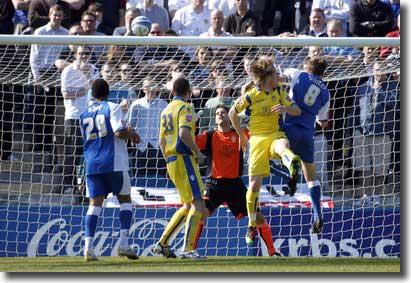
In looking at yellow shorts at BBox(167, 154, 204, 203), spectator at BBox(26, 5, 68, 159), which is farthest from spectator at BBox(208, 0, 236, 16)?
yellow shorts at BBox(167, 154, 204, 203)

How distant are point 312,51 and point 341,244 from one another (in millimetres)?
2426

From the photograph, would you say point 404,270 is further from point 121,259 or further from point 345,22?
point 345,22

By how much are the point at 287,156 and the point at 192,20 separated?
207 inches

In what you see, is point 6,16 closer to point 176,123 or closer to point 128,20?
point 128,20

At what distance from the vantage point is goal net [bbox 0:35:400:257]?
12.9 metres

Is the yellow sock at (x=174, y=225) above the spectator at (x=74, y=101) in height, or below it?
below

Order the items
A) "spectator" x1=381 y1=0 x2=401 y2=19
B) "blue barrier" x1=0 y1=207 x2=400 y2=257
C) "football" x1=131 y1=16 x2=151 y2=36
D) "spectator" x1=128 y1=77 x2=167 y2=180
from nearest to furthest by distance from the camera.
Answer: "blue barrier" x1=0 y1=207 x2=400 y2=257 < "football" x1=131 y1=16 x2=151 y2=36 < "spectator" x1=128 y1=77 x2=167 y2=180 < "spectator" x1=381 y1=0 x2=401 y2=19

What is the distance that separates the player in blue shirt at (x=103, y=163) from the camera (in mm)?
11508

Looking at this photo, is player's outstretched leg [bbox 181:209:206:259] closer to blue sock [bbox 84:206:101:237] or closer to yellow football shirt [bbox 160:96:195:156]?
yellow football shirt [bbox 160:96:195:156]

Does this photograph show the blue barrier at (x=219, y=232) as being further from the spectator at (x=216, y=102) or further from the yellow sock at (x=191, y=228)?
the yellow sock at (x=191, y=228)

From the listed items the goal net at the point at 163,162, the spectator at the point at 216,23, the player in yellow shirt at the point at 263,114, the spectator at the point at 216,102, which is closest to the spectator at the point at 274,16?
the spectator at the point at 216,23

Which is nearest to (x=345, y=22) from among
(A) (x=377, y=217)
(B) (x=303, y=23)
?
(B) (x=303, y=23)

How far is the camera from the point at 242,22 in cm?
1537

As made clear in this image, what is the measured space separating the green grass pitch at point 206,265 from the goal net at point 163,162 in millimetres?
1049
